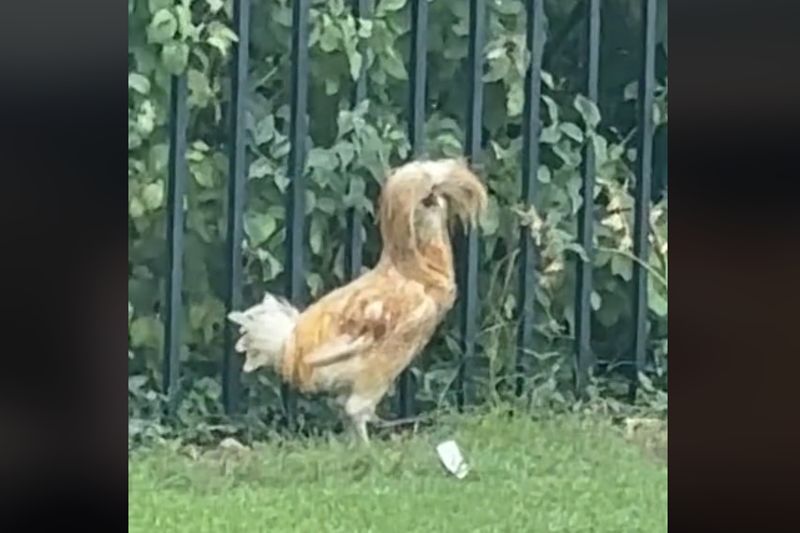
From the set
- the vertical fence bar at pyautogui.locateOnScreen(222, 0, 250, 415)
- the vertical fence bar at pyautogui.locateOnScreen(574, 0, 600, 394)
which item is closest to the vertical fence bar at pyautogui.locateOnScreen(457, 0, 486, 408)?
the vertical fence bar at pyautogui.locateOnScreen(574, 0, 600, 394)

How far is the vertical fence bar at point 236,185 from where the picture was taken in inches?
48.9

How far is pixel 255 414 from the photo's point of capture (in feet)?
4.13

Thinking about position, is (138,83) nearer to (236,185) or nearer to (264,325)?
(236,185)

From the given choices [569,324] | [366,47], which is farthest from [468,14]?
[569,324]

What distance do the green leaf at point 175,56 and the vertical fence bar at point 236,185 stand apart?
0.05 meters

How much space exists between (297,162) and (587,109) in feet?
0.94

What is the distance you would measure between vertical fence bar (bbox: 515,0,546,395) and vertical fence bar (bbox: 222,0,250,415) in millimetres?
272

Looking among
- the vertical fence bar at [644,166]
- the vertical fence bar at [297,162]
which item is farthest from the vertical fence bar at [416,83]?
the vertical fence bar at [644,166]

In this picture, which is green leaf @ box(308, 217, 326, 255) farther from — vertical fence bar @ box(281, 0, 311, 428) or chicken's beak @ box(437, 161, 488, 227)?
chicken's beak @ box(437, 161, 488, 227)
